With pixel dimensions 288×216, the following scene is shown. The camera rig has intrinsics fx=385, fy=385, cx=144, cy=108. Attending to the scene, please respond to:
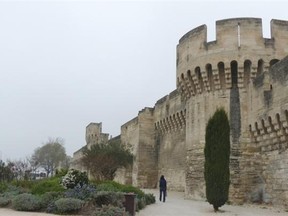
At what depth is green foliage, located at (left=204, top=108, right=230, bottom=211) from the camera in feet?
42.2

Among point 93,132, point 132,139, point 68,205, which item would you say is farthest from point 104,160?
point 93,132

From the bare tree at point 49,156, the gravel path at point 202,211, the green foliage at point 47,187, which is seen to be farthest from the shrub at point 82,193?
the bare tree at point 49,156

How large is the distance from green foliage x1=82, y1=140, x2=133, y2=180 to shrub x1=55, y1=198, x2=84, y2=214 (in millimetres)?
12742

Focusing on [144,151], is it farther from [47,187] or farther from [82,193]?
[82,193]

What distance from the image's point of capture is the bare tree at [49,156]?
6444 cm

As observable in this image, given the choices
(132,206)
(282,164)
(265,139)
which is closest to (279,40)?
(265,139)

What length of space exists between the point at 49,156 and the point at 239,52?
179 ft

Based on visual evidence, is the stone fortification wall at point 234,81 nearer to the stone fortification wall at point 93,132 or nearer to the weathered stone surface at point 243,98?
the weathered stone surface at point 243,98

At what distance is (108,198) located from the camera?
11805 millimetres

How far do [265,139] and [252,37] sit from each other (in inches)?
169

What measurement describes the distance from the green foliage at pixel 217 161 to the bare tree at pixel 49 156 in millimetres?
53481

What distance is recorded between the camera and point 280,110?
43.9ft

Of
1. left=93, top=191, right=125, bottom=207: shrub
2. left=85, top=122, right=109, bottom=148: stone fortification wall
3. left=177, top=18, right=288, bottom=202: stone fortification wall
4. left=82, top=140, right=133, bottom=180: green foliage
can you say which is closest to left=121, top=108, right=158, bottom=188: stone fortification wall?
left=82, top=140, right=133, bottom=180: green foliage

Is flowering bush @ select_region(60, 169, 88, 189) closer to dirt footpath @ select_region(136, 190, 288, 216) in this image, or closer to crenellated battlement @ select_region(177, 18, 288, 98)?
dirt footpath @ select_region(136, 190, 288, 216)
